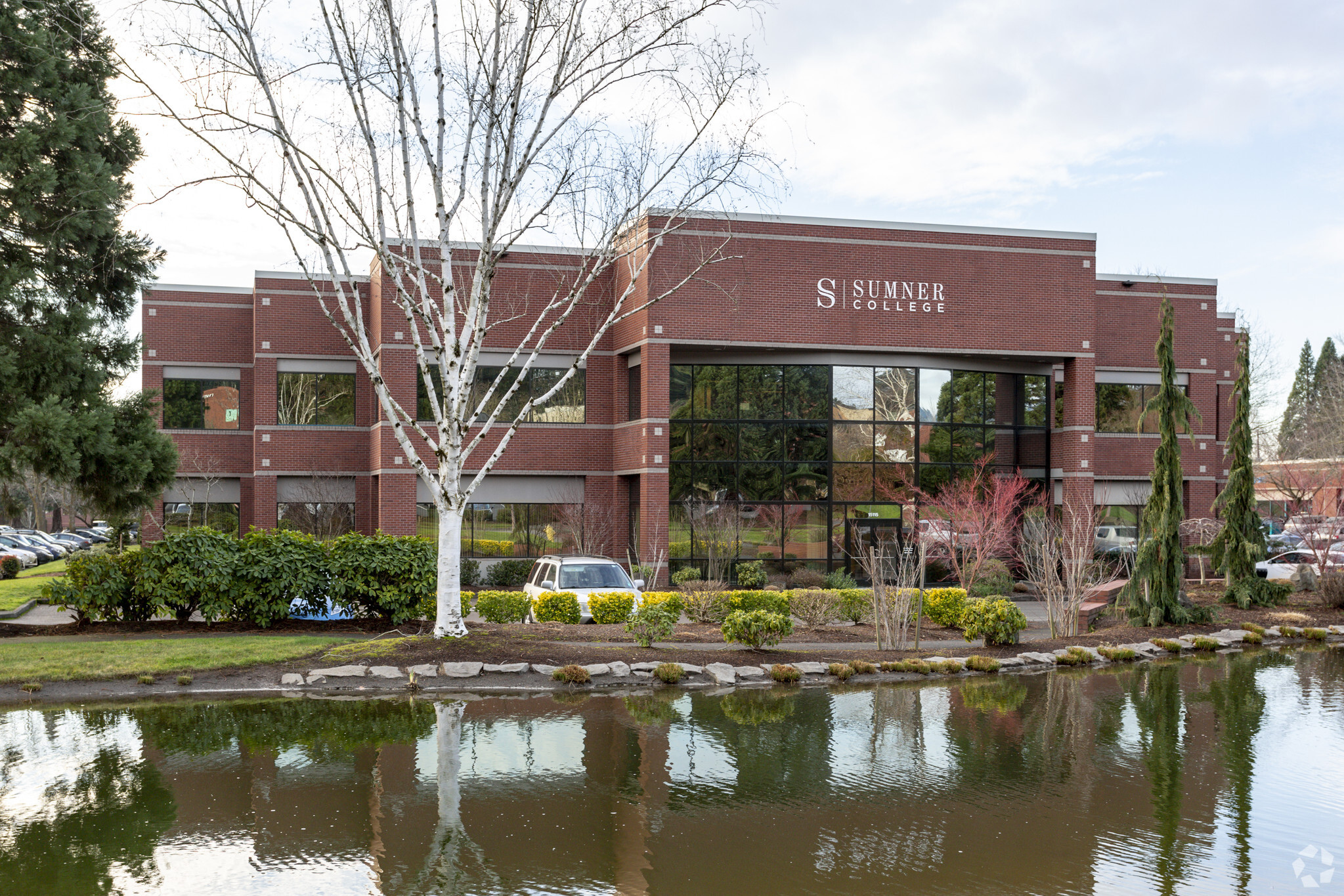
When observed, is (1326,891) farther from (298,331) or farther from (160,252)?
(298,331)

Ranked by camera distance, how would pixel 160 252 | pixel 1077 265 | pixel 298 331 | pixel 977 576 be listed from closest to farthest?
pixel 160 252, pixel 977 576, pixel 1077 265, pixel 298 331

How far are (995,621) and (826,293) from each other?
1372 centimetres

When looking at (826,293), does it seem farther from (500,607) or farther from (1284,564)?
(1284,564)

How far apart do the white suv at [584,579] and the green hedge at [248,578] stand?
3.56 m

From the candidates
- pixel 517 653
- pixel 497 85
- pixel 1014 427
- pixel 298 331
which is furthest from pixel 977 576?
pixel 298 331

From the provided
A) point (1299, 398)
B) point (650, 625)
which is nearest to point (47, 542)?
point (650, 625)

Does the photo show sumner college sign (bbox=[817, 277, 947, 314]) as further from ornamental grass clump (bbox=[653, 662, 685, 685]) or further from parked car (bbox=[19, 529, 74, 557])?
parked car (bbox=[19, 529, 74, 557])

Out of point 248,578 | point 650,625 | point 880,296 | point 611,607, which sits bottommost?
point 611,607

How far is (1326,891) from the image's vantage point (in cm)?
658

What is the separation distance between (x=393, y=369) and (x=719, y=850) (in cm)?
2384

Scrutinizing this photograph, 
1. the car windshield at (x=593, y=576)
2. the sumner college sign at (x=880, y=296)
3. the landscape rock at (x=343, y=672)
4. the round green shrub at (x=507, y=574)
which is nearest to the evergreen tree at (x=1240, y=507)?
the sumner college sign at (x=880, y=296)

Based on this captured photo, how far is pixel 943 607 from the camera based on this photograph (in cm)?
2030

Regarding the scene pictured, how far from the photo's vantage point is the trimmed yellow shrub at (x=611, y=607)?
19078mm

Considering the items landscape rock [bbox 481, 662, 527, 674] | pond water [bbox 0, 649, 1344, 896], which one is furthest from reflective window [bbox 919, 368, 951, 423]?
landscape rock [bbox 481, 662, 527, 674]
